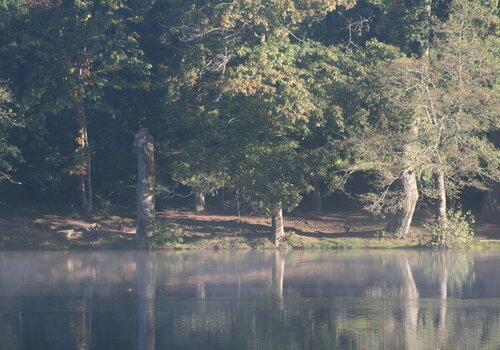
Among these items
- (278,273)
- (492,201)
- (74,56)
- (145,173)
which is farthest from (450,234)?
(74,56)

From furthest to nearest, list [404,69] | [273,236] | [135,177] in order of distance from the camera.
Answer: [135,177]
[273,236]
[404,69]

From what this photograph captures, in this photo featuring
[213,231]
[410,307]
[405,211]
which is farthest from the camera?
[213,231]

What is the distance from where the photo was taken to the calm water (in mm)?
17188

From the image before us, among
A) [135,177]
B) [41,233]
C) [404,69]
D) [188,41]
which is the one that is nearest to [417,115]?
[404,69]

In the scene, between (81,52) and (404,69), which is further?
(81,52)

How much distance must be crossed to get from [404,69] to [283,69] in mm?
3996

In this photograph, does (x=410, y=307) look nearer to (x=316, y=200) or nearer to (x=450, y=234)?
(x=450, y=234)

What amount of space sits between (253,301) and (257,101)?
44.2ft

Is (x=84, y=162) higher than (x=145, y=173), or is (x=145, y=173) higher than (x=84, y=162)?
(x=84, y=162)

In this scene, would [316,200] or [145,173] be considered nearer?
[145,173]

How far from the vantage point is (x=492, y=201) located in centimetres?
3953

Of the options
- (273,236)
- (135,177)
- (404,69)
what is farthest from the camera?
(135,177)

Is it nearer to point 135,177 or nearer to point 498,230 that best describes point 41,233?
point 135,177

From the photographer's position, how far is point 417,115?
34.2 m
